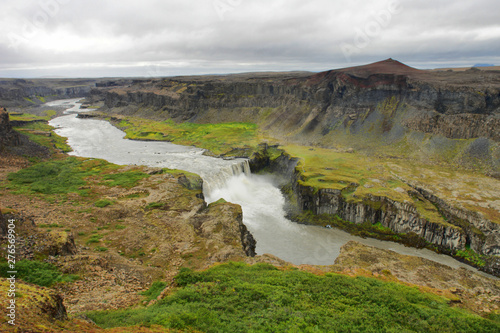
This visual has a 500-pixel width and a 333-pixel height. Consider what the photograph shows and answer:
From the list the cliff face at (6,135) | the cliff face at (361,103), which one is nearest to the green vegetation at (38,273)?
the cliff face at (6,135)

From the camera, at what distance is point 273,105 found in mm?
100750

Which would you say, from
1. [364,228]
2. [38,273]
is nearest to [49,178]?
[38,273]

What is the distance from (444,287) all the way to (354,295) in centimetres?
1322

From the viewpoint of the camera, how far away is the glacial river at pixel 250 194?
33844mm

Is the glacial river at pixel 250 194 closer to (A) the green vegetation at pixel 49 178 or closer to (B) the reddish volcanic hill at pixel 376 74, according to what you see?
(A) the green vegetation at pixel 49 178

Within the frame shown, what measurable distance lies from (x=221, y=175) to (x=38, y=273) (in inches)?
Answer: 1465

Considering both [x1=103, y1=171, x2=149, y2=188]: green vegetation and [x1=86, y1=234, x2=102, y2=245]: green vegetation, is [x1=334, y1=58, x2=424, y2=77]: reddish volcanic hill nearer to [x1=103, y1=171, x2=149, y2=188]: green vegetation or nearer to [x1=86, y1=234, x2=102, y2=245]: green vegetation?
[x1=103, y1=171, x2=149, y2=188]: green vegetation

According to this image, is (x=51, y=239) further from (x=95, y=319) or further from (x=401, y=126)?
(x=401, y=126)

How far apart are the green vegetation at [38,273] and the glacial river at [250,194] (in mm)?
21098

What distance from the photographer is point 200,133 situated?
306 feet

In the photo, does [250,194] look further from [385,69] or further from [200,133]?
[385,69]

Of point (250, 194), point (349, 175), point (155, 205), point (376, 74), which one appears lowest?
point (250, 194)

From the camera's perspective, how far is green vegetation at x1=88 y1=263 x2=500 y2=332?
42.6ft

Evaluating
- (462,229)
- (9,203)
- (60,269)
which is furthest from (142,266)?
(462,229)
